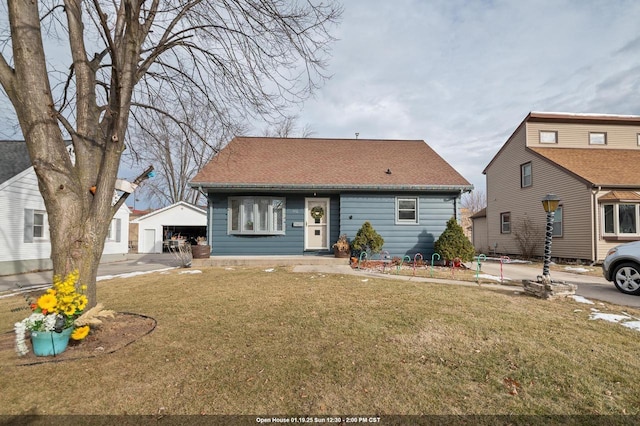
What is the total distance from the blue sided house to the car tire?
4881 millimetres

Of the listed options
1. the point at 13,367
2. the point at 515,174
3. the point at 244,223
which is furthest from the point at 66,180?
the point at 515,174

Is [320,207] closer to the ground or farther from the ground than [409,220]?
farther from the ground

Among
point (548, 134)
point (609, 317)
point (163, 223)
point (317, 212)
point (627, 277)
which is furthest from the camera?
point (163, 223)

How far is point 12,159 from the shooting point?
1249 cm

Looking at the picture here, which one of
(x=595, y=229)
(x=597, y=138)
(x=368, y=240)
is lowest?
(x=368, y=240)

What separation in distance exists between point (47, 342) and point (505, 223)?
20618 millimetres

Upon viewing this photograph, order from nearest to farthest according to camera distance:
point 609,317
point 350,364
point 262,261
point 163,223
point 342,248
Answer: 1. point 350,364
2. point 609,317
3. point 262,261
4. point 342,248
5. point 163,223

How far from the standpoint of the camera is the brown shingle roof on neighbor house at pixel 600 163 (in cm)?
1298

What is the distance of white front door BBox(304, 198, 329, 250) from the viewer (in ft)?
38.4

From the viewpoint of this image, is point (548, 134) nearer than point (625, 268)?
No

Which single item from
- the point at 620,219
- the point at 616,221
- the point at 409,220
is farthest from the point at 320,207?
the point at 620,219

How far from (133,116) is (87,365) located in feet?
16.2

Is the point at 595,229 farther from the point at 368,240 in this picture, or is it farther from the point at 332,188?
the point at 332,188

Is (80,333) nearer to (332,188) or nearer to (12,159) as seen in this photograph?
(332,188)
